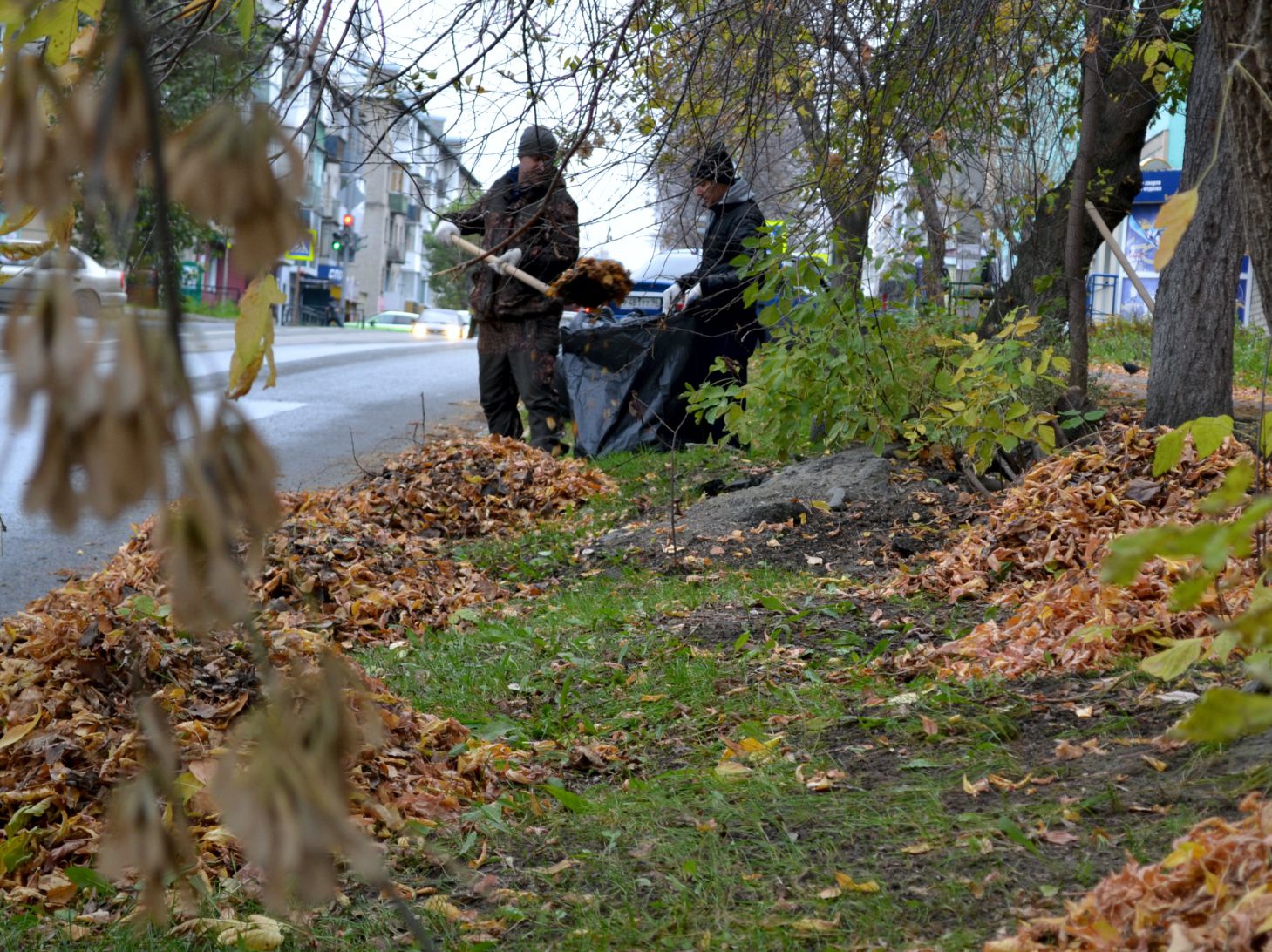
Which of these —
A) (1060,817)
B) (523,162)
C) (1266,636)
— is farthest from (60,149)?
(523,162)

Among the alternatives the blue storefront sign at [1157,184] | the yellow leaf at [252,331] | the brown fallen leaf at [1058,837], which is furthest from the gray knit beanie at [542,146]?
the blue storefront sign at [1157,184]

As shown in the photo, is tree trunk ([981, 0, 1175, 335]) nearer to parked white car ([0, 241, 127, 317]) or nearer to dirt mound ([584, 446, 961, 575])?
dirt mound ([584, 446, 961, 575])

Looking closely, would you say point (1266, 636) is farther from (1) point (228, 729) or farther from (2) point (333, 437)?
(2) point (333, 437)

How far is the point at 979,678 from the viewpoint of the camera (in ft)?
11.6

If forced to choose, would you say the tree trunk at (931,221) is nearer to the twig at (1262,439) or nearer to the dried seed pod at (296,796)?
the twig at (1262,439)

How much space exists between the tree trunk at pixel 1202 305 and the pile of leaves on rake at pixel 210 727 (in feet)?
12.3

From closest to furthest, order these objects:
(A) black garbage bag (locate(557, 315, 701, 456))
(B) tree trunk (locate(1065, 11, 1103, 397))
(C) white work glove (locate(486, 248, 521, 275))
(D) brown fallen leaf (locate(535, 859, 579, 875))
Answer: (D) brown fallen leaf (locate(535, 859, 579, 875)) → (B) tree trunk (locate(1065, 11, 1103, 397)) → (C) white work glove (locate(486, 248, 521, 275)) → (A) black garbage bag (locate(557, 315, 701, 456))

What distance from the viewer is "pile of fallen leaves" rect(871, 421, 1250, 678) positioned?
3568 millimetres

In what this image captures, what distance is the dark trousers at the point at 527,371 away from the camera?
8.52m

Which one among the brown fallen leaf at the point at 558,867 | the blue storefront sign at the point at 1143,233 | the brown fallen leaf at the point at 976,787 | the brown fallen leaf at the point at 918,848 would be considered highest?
the blue storefront sign at the point at 1143,233

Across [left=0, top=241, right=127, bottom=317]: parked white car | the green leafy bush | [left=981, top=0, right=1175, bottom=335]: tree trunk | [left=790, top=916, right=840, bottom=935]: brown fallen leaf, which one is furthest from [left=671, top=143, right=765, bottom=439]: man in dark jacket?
[left=0, top=241, right=127, bottom=317]: parked white car

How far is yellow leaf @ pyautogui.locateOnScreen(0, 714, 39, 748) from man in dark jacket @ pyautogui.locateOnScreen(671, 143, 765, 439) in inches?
114

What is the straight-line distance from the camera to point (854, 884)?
7.83ft

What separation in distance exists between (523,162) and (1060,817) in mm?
6219
